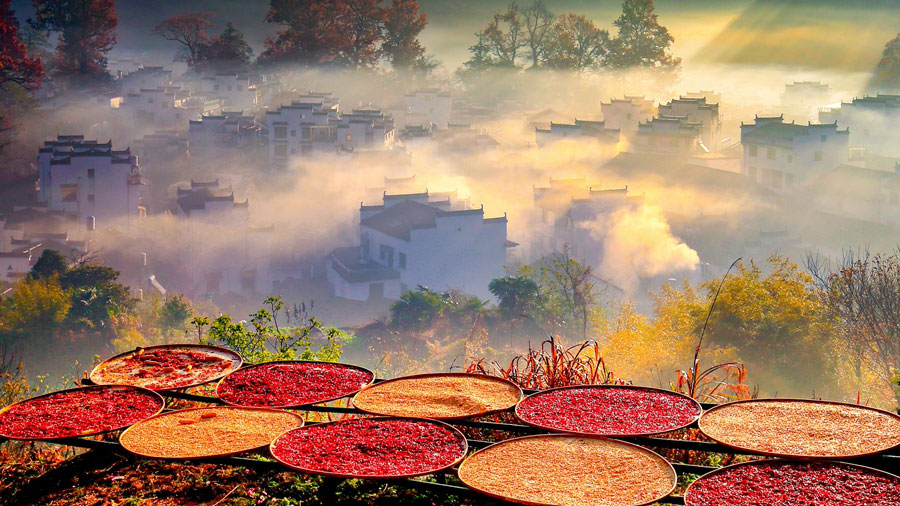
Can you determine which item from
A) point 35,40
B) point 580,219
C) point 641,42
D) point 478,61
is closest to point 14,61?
point 35,40

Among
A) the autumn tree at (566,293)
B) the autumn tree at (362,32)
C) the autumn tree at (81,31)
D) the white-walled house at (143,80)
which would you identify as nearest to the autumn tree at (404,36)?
the autumn tree at (362,32)

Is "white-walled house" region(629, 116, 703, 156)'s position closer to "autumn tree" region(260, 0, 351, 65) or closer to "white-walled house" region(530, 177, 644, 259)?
"white-walled house" region(530, 177, 644, 259)

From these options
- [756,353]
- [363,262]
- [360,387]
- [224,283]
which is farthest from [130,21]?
[360,387]

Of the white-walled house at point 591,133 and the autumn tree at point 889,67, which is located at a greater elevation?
the autumn tree at point 889,67

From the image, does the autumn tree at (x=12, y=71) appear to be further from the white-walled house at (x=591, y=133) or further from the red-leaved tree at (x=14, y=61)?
the white-walled house at (x=591, y=133)

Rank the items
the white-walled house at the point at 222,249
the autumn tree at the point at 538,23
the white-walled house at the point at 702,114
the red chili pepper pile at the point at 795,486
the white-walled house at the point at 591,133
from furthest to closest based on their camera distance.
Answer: the autumn tree at the point at 538,23
the white-walled house at the point at 591,133
the white-walled house at the point at 702,114
the white-walled house at the point at 222,249
the red chili pepper pile at the point at 795,486

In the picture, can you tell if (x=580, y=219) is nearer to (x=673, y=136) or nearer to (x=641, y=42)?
(x=673, y=136)
